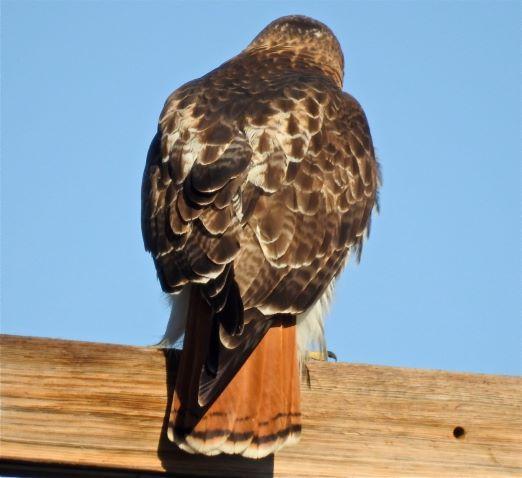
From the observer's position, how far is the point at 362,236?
15.3 ft

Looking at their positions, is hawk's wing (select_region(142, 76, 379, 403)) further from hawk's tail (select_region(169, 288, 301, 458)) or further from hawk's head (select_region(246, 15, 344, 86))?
hawk's head (select_region(246, 15, 344, 86))

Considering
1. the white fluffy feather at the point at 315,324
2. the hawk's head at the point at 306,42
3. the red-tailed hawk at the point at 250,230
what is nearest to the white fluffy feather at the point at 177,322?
the red-tailed hawk at the point at 250,230

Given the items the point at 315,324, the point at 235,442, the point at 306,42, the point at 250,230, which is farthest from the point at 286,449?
the point at 306,42

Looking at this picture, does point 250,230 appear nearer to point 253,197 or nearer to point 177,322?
point 253,197

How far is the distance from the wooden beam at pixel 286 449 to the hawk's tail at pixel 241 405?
0.05 m

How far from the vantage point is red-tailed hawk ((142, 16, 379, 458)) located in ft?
10.1

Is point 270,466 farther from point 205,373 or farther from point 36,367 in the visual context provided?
point 36,367

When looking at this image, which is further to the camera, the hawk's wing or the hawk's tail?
the hawk's wing

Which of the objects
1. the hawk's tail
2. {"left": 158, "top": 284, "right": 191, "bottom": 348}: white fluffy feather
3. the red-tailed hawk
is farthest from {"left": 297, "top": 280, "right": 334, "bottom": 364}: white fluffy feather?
the hawk's tail

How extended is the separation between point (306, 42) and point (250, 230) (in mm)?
2793

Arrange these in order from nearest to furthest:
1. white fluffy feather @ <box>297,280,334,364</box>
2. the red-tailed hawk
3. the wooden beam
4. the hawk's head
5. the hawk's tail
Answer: the wooden beam → the hawk's tail → the red-tailed hawk → white fluffy feather @ <box>297,280,334,364</box> → the hawk's head

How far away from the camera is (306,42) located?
20.5 feet

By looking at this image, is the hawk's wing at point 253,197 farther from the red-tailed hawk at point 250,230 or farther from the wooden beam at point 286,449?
the wooden beam at point 286,449

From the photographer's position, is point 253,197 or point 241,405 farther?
point 253,197
